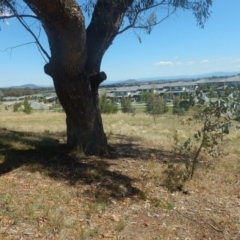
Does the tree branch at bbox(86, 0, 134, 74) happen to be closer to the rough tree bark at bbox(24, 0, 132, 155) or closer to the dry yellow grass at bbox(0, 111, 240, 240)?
the rough tree bark at bbox(24, 0, 132, 155)

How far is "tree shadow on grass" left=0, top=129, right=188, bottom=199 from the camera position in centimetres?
444

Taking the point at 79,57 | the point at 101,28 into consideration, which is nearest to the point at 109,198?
the point at 79,57

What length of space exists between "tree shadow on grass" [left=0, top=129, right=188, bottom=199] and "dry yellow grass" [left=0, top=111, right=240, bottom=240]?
0.01 metres

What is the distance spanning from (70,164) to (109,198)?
57.5 inches

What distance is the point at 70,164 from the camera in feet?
17.3

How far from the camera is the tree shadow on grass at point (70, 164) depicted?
4441 millimetres

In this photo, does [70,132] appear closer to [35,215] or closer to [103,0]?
[103,0]

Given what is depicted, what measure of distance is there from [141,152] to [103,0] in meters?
3.23

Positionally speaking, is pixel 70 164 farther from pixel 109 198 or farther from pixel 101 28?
pixel 101 28

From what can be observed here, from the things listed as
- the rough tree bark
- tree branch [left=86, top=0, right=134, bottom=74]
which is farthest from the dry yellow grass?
tree branch [left=86, top=0, right=134, bottom=74]

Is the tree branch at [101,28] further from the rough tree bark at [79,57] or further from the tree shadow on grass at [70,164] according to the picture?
the tree shadow on grass at [70,164]

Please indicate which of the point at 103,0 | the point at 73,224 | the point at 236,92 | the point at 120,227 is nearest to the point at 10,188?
the point at 73,224

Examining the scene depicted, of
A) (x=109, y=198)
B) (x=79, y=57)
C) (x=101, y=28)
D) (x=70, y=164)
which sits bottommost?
(x=109, y=198)

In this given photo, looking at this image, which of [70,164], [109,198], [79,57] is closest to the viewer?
[109,198]
